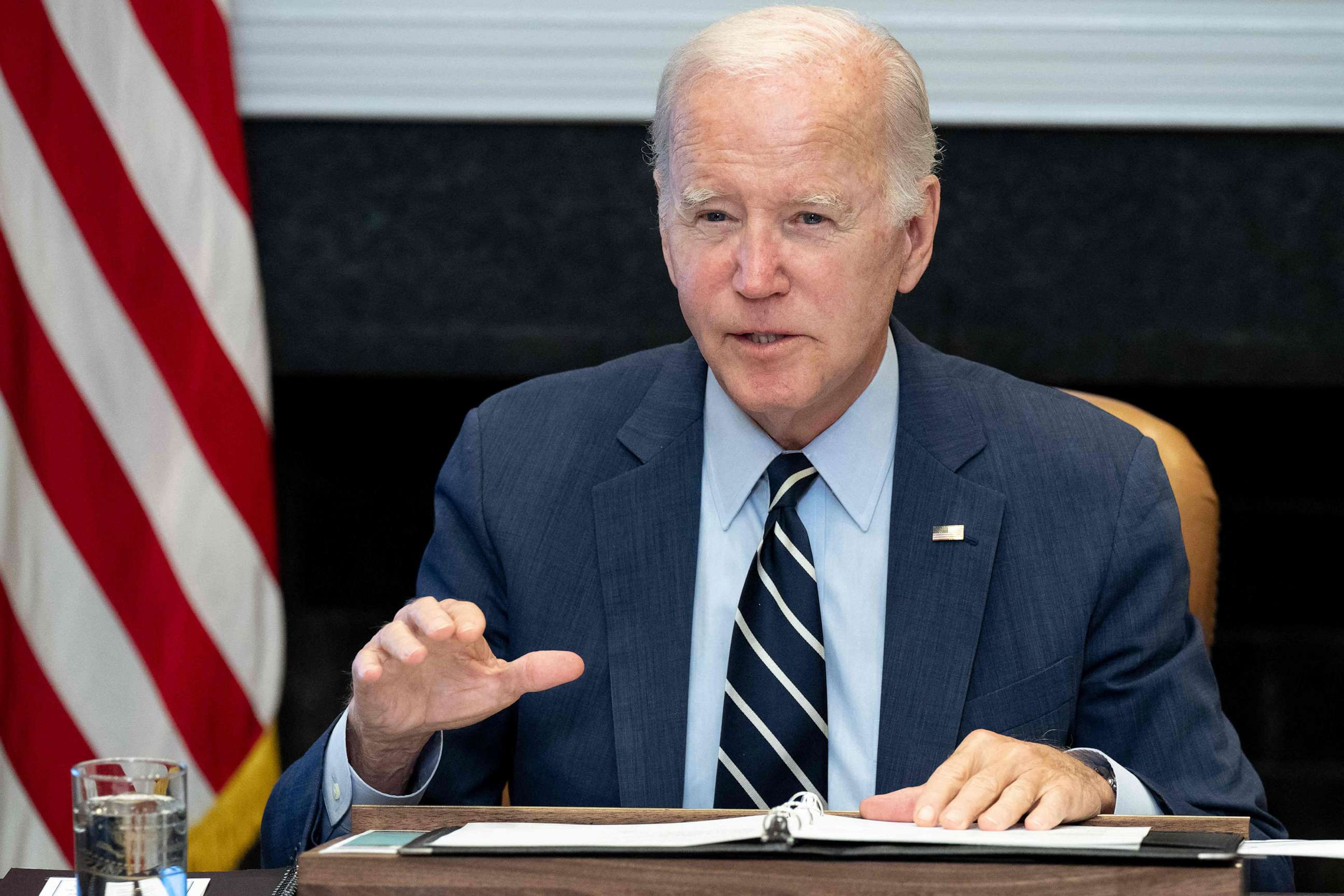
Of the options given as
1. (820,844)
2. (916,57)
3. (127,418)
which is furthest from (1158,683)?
(127,418)

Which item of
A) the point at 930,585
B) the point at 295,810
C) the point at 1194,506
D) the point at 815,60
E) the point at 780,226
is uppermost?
the point at 815,60

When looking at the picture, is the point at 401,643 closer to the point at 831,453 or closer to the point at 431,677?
the point at 431,677

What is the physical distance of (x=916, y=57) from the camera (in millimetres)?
2404

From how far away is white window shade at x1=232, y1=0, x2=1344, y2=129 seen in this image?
7.84ft

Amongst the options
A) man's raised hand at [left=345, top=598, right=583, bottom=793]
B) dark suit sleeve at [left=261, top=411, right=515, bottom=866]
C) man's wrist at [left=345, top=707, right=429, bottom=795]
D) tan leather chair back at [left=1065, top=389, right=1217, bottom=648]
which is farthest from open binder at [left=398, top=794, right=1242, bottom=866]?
tan leather chair back at [left=1065, top=389, right=1217, bottom=648]

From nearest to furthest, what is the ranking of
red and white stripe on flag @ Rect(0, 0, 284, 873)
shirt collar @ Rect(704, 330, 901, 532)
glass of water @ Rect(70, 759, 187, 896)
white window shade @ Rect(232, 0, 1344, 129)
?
1. glass of water @ Rect(70, 759, 187, 896)
2. shirt collar @ Rect(704, 330, 901, 532)
3. red and white stripe on flag @ Rect(0, 0, 284, 873)
4. white window shade @ Rect(232, 0, 1344, 129)

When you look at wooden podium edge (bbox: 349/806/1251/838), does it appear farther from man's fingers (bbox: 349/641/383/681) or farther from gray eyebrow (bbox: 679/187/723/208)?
gray eyebrow (bbox: 679/187/723/208)

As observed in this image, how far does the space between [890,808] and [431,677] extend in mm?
410

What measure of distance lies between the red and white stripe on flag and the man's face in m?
1.12

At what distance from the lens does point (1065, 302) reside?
2.43 m

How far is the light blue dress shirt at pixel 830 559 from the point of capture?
1500mm

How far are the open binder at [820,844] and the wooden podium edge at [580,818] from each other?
6 centimetres

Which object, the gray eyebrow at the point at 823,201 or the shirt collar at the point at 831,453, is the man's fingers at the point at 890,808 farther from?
the gray eyebrow at the point at 823,201

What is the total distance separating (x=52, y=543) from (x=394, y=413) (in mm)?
676
